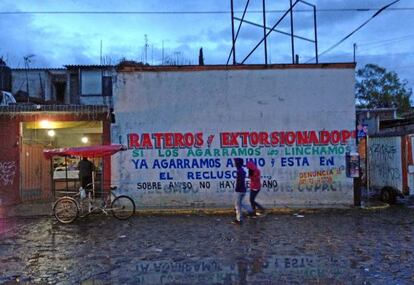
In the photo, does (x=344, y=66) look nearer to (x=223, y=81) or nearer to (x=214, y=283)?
(x=223, y=81)

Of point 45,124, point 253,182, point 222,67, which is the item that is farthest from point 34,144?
point 253,182

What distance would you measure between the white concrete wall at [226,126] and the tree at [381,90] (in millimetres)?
42156

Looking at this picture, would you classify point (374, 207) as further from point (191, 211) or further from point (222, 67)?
point (222, 67)

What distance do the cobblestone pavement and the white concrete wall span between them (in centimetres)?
242

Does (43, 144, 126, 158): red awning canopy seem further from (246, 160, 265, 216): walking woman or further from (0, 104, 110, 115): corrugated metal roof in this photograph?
(246, 160, 265, 216): walking woman

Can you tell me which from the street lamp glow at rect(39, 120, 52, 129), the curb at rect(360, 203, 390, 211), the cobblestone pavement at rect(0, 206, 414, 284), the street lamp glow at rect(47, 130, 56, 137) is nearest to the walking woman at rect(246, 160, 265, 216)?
the cobblestone pavement at rect(0, 206, 414, 284)

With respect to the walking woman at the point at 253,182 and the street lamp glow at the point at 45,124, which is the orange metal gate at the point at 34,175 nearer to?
the street lamp glow at the point at 45,124

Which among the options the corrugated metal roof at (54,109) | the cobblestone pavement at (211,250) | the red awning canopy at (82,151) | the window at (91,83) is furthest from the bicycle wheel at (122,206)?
the window at (91,83)

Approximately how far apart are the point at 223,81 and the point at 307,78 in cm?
293

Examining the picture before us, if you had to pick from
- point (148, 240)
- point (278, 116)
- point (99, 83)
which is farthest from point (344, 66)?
point (99, 83)

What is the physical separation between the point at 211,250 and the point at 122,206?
5.77 meters

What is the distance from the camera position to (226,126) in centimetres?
1714

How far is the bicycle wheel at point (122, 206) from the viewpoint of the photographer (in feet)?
49.2

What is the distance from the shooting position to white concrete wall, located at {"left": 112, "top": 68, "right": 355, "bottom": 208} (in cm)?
1714
